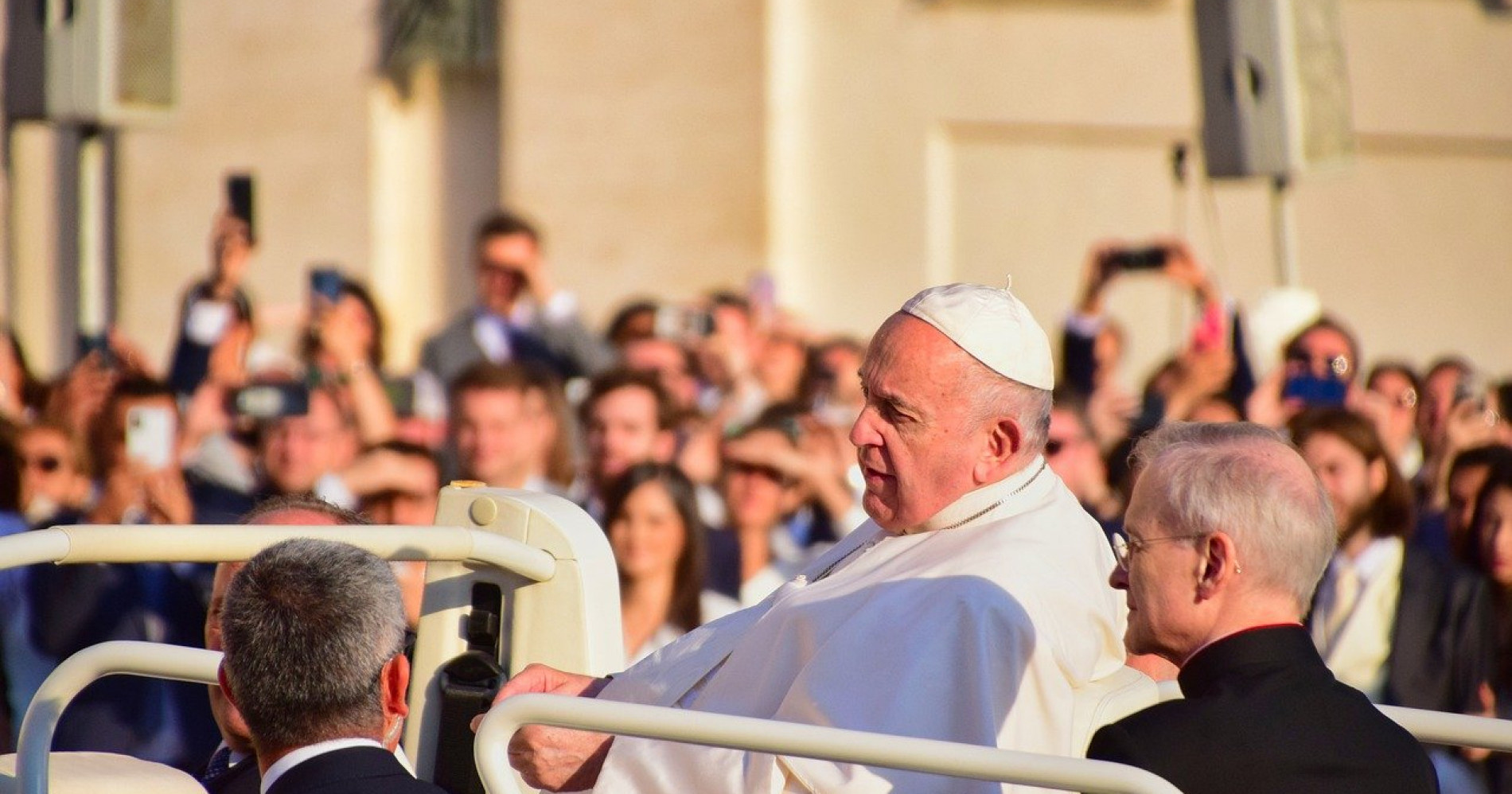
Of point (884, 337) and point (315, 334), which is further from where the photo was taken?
point (315, 334)

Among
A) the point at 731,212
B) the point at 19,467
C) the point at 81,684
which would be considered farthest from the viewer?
the point at 731,212

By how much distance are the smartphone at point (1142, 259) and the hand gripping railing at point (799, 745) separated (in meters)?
5.96

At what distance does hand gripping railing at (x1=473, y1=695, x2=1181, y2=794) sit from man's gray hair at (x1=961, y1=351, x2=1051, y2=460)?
1.14 m

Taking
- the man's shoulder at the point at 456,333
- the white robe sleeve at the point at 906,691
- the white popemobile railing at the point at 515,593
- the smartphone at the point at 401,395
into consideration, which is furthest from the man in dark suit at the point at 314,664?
the man's shoulder at the point at 456,333

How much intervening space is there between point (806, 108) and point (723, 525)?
5967mm

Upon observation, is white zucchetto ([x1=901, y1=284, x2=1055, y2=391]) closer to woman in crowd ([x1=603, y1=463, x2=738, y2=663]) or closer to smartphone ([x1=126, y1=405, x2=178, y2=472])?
woman in crowd ([x1=603, y1=463, x2=738, y2=663])

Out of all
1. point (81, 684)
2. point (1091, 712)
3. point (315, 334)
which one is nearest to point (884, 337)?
point (1091, 712)

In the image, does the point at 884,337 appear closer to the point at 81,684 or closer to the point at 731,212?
the point at 81,684

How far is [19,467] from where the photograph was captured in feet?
20.5

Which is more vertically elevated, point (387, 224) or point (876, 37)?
point (876, 37)

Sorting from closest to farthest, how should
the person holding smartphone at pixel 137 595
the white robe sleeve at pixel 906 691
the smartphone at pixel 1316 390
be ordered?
the white robe sleeve at pixel 906 691, the person holding smartphone at pixel 137 595, the smartphone at pixel 1316 390

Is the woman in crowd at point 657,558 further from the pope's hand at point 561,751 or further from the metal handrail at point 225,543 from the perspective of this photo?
the metal handrail at point 225,543

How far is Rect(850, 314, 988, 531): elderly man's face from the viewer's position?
3506 millimetres

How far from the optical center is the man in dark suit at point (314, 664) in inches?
103
